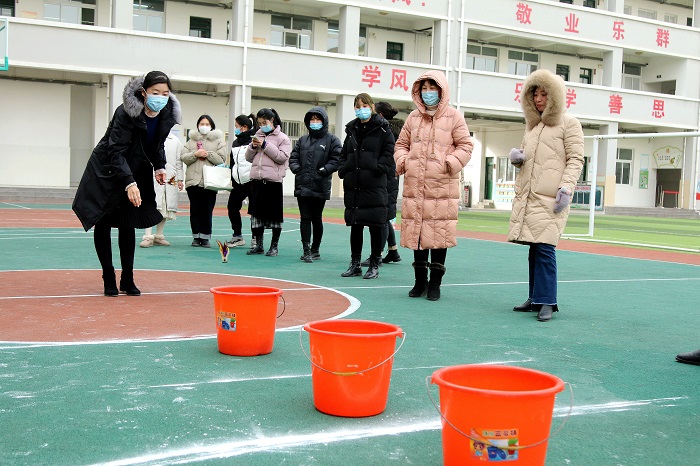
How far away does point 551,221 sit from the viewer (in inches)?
273

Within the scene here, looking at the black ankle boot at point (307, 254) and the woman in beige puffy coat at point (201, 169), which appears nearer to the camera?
the black ankle boot at point (307, 254)

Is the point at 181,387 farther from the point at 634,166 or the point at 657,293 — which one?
the point at 634,166

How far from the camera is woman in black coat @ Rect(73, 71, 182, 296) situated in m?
7.03

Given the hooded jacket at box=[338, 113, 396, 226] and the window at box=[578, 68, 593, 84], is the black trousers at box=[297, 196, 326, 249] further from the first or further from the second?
the window at box=[578, 68, 593, 84]

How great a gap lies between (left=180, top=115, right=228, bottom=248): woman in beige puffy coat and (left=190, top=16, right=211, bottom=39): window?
2175 centimetres

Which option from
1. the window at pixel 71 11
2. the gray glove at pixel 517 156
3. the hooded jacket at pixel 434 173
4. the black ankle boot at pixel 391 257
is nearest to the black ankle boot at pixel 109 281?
the hooded jacket at pixel 434 173

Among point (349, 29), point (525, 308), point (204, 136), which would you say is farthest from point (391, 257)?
point (349, 29)

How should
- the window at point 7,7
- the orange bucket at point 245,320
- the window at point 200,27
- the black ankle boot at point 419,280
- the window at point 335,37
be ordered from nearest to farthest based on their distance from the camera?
the orange bucket at point 245,320 → the black ankle boot at point 419,280 → the window at point 7,7 → the window at point 200,27 → the window at point 335,37

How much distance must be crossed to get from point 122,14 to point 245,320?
25.8 m

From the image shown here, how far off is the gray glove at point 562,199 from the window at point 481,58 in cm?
3332

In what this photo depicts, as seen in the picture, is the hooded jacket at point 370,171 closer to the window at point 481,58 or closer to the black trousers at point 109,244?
the black trousers at point 109,244

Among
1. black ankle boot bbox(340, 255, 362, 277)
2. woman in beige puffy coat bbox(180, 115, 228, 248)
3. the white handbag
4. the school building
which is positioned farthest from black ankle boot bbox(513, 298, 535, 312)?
the school building

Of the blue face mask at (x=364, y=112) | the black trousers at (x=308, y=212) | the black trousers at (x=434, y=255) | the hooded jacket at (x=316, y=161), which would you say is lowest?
the black trousers at (x=434, y=255)

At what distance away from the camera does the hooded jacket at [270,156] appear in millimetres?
11164
